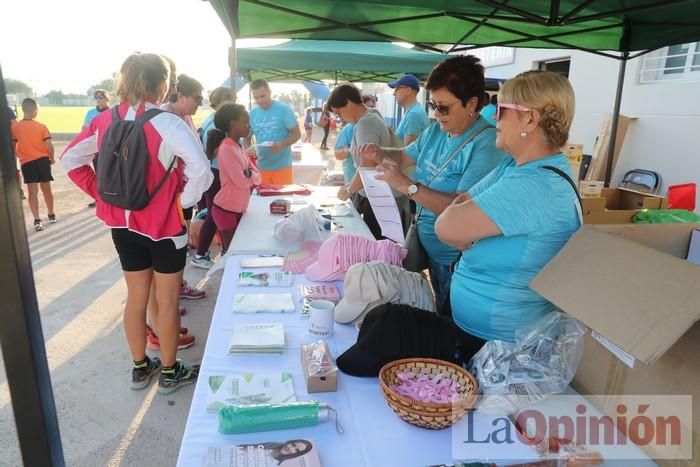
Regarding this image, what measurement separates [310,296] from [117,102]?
122cm

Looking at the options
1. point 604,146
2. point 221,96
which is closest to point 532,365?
point 221,96

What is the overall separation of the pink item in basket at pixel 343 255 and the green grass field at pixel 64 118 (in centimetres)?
1636

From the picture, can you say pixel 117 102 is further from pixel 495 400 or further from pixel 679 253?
pixel 679 253

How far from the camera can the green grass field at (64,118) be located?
60.6 feet

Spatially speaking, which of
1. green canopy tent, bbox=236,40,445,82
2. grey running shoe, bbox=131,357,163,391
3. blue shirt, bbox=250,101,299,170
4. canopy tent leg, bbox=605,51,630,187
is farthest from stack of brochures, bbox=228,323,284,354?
green canopy tent, bbox=236,40,445,82

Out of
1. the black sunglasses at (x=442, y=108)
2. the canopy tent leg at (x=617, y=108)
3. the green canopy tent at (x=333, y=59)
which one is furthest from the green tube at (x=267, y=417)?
the green canopy tent at (x=333, y=59)

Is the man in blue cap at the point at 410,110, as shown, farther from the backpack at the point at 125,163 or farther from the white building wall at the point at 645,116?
the white building wall at the point at 645,116

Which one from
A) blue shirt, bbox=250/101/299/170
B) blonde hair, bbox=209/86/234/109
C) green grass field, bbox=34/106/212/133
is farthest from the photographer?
green grass field, bbox=34/106/212/133

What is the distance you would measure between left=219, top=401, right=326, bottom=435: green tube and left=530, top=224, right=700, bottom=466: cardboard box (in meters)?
0.65

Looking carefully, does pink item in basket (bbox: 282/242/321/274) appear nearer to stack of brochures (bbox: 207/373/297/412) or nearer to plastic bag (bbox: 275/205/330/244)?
plastic bag (bbox: 275/205/330/244)

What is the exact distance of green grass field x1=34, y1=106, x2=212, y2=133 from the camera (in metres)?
18.5

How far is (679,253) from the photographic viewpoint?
7.86 feet

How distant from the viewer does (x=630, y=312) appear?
957 mm

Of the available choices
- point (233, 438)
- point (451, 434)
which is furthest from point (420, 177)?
point (233, 438)
